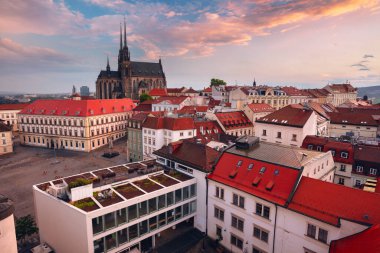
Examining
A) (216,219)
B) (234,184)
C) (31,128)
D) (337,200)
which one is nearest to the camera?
(337,200)

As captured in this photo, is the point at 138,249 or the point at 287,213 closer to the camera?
the point at 287,213

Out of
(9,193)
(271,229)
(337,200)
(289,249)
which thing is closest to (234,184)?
(271,229)

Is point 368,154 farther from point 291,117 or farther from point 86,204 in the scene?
point 86,204

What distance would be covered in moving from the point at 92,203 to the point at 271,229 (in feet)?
69.5

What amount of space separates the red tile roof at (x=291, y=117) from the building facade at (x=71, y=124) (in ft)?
188

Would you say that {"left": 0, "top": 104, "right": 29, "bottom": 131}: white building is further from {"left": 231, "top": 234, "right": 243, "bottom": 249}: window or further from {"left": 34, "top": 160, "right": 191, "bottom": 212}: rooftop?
{"left": 231, "top": 234, "right": 243, "bottom": 249}: window

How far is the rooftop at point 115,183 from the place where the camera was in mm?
28641

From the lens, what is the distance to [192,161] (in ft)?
124

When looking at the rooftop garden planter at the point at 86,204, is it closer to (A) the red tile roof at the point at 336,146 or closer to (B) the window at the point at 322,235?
(B) the window at the point at 322,235

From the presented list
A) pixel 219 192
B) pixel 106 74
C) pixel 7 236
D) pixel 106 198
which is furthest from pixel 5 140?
pixel 106 74

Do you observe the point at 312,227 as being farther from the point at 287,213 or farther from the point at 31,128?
the point at 31,128

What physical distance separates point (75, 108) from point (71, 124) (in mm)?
6212

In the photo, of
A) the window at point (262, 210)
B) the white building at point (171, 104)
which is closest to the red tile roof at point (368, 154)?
the window at point (262, 210)

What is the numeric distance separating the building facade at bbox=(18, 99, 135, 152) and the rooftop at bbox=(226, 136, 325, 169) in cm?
6306
